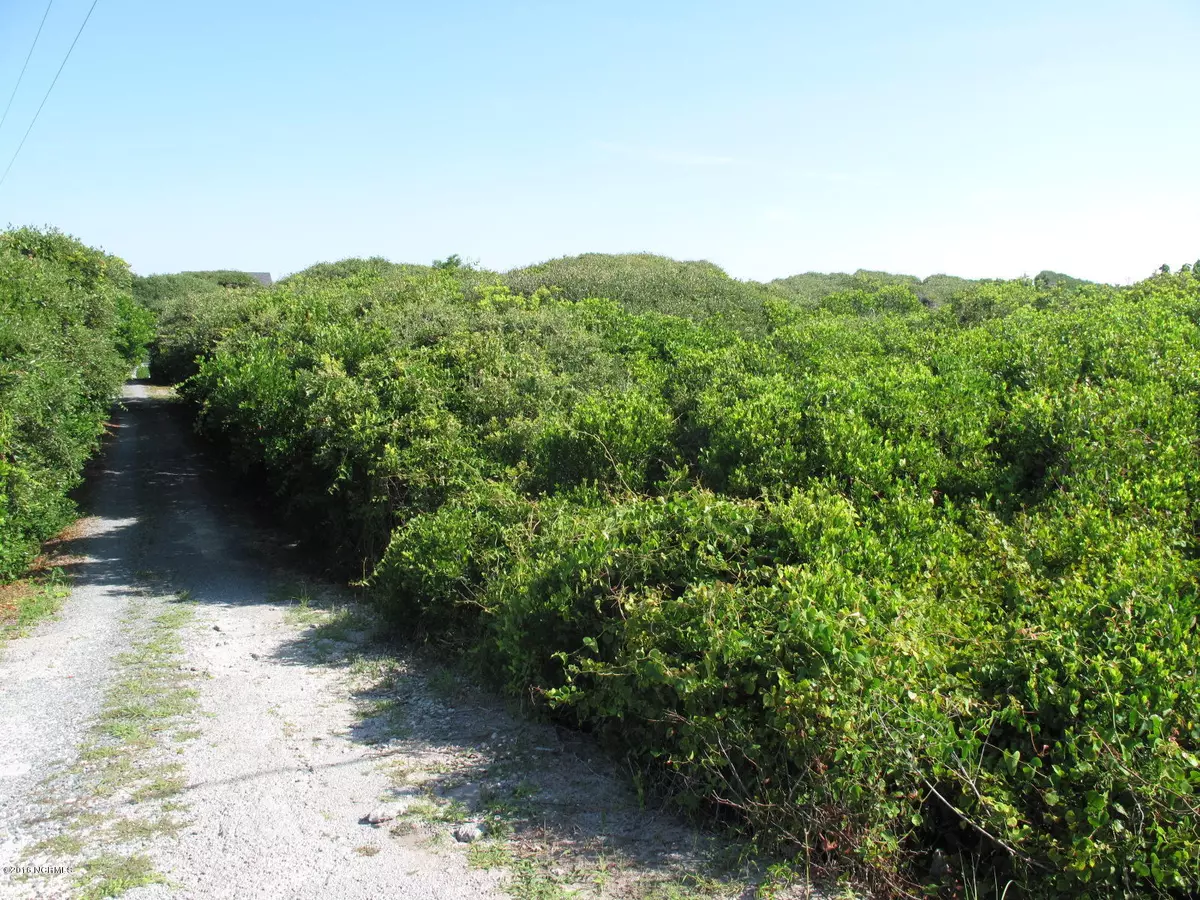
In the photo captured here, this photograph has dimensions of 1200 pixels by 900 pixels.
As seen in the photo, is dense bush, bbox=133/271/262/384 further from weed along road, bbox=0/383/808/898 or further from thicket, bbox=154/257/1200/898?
weed along road, bbox=0/383/808/898

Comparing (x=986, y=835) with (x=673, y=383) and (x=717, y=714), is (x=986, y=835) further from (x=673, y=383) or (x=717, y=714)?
(x=673, y=383)

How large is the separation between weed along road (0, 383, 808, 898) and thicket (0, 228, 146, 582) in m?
2.05

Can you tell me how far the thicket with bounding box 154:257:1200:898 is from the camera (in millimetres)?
4324

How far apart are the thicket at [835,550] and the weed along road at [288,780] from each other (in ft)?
1.84

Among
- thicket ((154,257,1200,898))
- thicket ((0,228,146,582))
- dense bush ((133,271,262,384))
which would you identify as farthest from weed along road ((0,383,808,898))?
dense bush ((133,271,262,384))

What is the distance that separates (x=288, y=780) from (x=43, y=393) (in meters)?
9.63

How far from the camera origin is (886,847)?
4.33 meters

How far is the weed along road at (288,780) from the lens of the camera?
475 cm

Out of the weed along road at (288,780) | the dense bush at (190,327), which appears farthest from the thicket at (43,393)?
the dense bush at (190,327)

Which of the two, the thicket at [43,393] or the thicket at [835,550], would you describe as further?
the thicket at [43,393]

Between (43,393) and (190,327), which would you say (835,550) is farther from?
(190,327)

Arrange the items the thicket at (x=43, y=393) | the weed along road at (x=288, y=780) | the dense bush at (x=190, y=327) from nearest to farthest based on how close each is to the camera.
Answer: the weed along road at (x=288, y=780)
the thicket at (x=43, y=393)
the dense bush at (x=190, y=327)

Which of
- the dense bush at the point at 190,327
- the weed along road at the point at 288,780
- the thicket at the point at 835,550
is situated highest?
the dense bush at the point at 190,327

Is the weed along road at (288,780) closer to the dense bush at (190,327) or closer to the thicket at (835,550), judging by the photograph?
the thicket at (835,550)
